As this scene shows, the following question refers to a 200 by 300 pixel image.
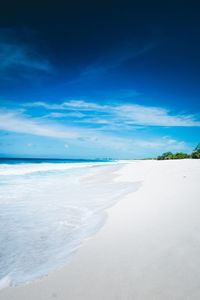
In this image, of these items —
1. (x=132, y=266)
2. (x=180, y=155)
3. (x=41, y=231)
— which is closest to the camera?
(x=132, y=266)

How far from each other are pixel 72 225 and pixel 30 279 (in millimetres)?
1889

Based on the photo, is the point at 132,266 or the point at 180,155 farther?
the point at 180,155

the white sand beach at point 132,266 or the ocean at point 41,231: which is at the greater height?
the white sand beach at point 132,266

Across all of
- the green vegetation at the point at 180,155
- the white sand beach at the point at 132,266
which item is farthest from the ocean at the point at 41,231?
the green vegetation at the point at 180,155

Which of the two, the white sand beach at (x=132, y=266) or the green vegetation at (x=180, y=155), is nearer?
the white sand beach at (x=132, y=266)

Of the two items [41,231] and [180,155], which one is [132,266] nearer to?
[41,231]

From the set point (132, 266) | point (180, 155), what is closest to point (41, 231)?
point (132, 266)

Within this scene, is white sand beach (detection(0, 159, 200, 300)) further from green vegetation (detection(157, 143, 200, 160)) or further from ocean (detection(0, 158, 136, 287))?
green vegetation (detection(157, 143, 200, 160))

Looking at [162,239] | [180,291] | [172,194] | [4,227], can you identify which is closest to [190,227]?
[162,239]

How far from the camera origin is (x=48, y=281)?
7.30 feet

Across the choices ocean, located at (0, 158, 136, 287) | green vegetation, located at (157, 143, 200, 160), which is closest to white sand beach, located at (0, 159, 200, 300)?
ocean, located at (0, 158, 136, 287)

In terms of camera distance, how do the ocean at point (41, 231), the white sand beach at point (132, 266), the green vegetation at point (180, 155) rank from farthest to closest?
the green vegetation at point (180, 155) → the ocean at point (41, 231) → the white sand beach at point (132, 266)

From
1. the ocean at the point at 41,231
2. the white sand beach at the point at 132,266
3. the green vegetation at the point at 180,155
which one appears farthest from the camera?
the green vegetation at the point at 180,155

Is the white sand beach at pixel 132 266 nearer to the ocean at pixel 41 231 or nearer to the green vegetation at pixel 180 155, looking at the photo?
the ocean at pixel 41 231
